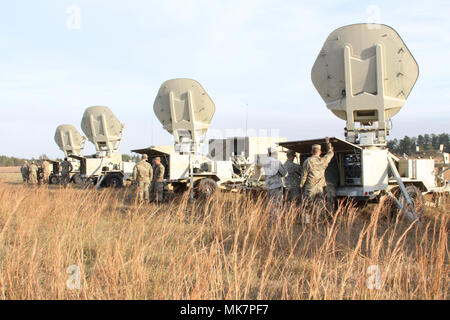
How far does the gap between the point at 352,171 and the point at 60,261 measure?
6.67 metres

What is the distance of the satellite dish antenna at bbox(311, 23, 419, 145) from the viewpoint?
841 centimetres

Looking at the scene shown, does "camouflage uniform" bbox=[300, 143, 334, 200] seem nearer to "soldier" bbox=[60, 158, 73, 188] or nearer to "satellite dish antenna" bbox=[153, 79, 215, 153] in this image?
"satellite dish antenna" bbox=[153, 79, 215, 153]

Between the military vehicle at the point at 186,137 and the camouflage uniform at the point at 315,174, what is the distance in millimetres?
5292

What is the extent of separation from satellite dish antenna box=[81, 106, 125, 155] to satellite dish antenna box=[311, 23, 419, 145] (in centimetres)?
1405

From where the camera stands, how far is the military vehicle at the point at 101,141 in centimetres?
1966

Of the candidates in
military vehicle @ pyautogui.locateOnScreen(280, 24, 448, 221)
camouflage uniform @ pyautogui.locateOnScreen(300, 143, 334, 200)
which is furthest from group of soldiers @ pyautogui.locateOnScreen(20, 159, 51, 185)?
camouflage uniform @ pyautogui.locateOnScreen(300, 143, 334, 200)

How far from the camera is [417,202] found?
7.77 m

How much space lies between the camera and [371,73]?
8.45m

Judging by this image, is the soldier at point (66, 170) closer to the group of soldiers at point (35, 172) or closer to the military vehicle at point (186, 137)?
the group of soldiers at point (35, 172)

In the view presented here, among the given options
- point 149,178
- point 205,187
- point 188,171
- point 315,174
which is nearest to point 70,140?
point 188,171

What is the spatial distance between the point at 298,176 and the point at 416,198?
2470 millimetres

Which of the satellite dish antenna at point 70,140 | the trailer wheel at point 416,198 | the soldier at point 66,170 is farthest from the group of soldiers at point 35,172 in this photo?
the trailer wheel at point 416,198
